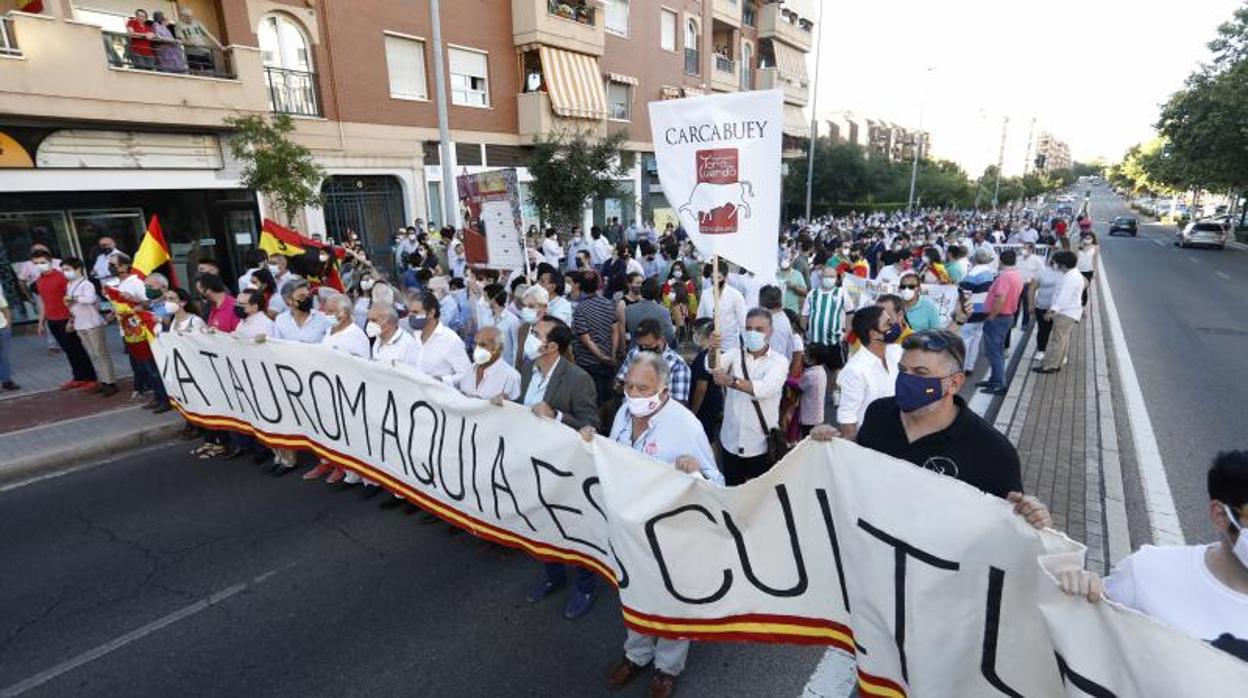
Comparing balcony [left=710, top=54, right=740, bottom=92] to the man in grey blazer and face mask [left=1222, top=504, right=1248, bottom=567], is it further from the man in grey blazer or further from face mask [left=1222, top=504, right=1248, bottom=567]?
face mask [left=1222, top=504, right=1248, bottom=567]

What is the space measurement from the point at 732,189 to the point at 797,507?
1.85 meters

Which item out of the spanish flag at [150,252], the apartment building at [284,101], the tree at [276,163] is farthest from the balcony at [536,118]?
the spanish flag at [150,252]

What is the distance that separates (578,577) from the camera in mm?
3936

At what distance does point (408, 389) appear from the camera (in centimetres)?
437

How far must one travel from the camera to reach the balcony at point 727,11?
29953 millimetres

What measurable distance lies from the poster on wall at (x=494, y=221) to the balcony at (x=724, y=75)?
25006 mm

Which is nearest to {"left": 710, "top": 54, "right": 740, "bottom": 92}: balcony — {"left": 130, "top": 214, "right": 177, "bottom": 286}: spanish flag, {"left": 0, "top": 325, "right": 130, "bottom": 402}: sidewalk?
{"left": 0, "top": 325, "right": 130, "bottom": 402}: sidewalk

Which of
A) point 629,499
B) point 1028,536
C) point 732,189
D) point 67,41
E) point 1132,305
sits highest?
point 67,41

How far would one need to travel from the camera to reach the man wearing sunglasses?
259 cm

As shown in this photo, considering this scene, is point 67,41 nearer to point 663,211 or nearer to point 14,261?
point 14,261

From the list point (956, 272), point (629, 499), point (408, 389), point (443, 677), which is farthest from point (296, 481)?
point (956, 272)

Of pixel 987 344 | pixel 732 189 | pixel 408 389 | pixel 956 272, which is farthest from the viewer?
pixel 956 272

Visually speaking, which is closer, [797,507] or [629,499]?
[797,507]

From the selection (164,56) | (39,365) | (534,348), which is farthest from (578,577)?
(164,56)
